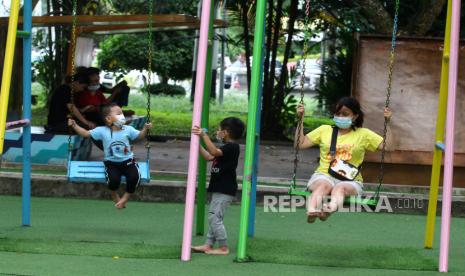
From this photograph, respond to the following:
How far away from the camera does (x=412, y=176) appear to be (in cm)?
1194

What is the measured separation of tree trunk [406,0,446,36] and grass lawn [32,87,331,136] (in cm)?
687

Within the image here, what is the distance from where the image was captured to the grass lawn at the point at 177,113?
21.7 meters

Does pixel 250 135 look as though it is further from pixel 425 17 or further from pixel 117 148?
pixel 425 17

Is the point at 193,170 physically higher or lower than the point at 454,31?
lower

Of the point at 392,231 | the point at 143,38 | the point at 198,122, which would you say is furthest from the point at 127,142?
the point at 143,38

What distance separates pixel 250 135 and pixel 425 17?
7.26 metres

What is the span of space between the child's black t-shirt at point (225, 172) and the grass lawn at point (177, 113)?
39.0 feet

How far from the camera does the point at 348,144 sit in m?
7.86

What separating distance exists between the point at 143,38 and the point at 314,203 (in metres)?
24.1

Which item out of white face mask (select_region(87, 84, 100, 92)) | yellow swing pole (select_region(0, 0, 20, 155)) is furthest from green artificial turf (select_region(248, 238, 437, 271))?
white face mask (select_region(87, 84, 100, 92))

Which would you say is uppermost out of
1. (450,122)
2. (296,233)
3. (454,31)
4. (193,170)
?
(454,31)

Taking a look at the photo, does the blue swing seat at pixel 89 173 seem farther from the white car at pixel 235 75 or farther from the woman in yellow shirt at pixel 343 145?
the white car at pixel 235 75

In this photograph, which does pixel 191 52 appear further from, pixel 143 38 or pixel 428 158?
pixel 428 158

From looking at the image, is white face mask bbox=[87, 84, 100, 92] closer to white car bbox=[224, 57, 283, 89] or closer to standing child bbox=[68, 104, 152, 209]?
standing child bbox=[68, 104, 152, 209]
